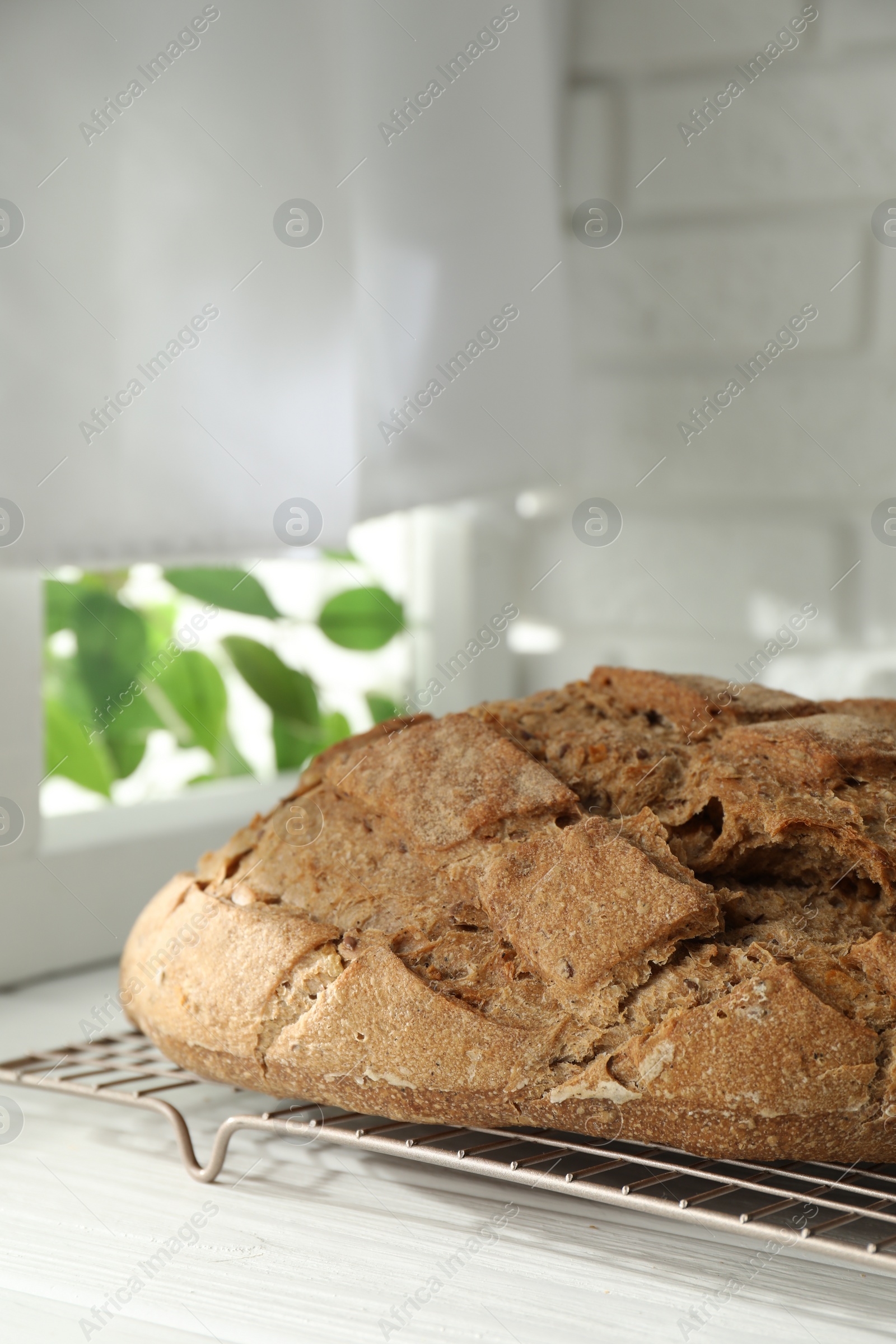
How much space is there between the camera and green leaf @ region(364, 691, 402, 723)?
171 centimetres

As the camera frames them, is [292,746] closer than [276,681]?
No

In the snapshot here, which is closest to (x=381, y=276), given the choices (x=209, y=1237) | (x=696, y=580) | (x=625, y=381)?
(x=625, y=381)

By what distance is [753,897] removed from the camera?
2.36 feet

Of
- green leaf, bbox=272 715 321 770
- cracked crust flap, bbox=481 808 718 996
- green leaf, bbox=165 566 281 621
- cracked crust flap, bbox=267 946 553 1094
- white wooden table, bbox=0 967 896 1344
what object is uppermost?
green leaf, bbox=165 566 281 621

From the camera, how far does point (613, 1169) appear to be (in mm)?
673

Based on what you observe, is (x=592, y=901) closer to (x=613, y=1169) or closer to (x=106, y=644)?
(x=613, y=1169)

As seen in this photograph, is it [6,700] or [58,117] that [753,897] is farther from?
[58,117]

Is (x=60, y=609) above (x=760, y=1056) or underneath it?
above

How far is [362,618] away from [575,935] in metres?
1.06

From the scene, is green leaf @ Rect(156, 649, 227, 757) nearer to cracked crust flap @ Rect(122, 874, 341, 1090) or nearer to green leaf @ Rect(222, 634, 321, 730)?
green leaf @ Rect(222, 634, 321, 730)

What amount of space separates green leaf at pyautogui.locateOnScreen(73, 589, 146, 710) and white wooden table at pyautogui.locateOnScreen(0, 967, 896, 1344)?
A: 90 centimetres

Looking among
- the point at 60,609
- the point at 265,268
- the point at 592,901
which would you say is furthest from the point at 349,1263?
the point at 60,609

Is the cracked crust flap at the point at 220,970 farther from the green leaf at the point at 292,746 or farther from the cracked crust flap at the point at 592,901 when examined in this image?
the green leaf at the point at 292,746

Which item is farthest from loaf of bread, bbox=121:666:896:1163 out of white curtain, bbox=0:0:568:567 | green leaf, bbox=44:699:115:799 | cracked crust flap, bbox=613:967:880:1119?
green leaf, bbox=44:699:115:799
